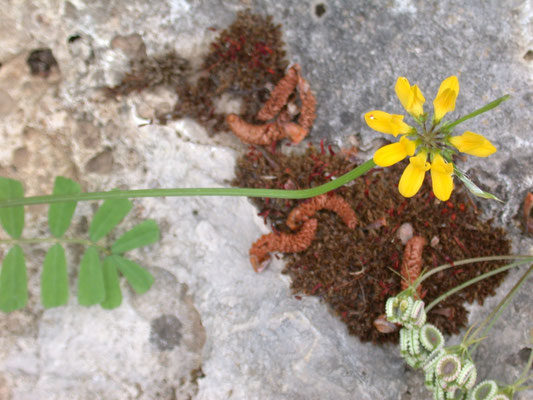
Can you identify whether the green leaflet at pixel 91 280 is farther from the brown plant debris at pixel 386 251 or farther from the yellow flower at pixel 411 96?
the yellow flower at pixel 411 96

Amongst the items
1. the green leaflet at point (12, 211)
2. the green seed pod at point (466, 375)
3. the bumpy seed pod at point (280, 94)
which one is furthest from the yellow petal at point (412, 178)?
the green leaflet at point (12, 211)

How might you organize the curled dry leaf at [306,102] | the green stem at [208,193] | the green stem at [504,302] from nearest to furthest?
the green stem at [208,193], the green stem at [504,302], the curled dry leaf at [306,102]

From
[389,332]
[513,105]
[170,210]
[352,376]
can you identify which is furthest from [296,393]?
[513,105]

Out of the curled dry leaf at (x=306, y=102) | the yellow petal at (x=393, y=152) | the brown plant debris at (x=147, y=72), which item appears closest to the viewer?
the yellow petal at (x=393, y=152)

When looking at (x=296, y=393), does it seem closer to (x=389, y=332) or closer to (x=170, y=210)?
(x=389, y=332)

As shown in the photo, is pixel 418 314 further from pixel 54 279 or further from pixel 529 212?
pixel 54 279

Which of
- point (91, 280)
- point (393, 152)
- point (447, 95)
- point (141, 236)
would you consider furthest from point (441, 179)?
point (91, 280)

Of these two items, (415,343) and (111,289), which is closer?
(415,343)
